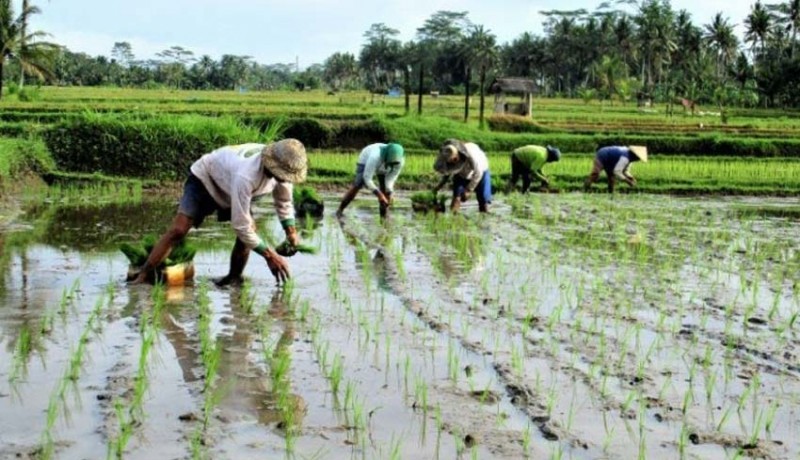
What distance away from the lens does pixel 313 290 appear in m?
6.20

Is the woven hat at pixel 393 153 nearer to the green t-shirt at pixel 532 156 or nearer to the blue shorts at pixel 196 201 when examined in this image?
the blue shorts at pixel 196 201

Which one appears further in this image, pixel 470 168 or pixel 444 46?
pixel 444 46

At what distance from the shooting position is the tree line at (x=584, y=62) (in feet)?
158

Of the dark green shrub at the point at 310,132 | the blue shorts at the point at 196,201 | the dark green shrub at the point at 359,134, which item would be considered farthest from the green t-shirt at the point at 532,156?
the blue shorts at the point at 196,201

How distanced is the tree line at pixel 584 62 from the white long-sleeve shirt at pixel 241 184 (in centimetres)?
3738

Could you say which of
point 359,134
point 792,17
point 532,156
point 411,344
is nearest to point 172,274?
point 411,344

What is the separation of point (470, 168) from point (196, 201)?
4.42 metres

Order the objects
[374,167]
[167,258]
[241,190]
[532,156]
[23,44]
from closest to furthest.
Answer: [241,190] < [167,258] < [374,167] < [532,156] < [23,44]

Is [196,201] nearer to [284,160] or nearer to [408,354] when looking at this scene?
[284,160]

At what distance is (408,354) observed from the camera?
14.8 ft

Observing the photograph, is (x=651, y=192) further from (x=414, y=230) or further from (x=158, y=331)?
(x=158, y=331)

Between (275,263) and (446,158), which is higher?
(446,158)

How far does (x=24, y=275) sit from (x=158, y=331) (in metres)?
2.04

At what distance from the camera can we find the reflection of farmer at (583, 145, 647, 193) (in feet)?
46.5
